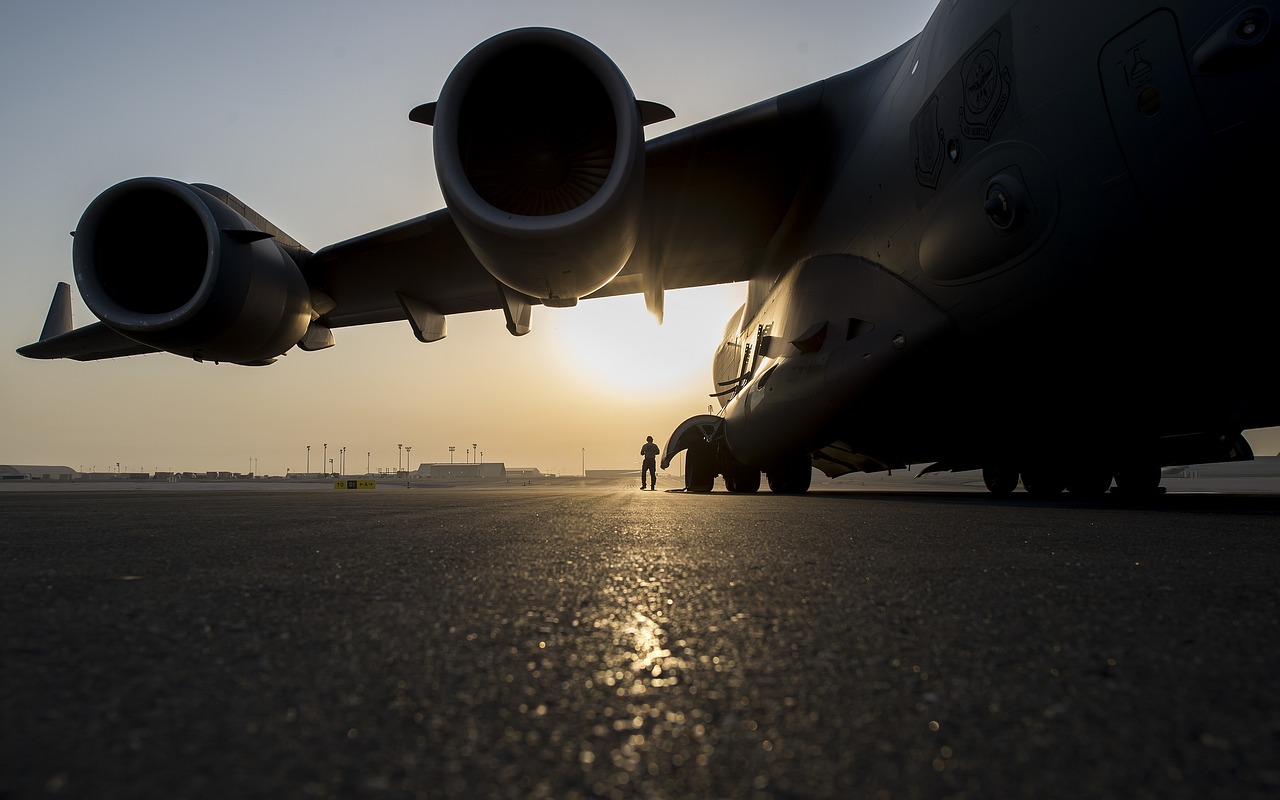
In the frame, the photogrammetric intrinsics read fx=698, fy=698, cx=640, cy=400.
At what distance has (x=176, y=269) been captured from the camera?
539cm

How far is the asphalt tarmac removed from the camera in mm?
443

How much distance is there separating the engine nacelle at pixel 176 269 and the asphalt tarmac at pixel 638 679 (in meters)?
4.33

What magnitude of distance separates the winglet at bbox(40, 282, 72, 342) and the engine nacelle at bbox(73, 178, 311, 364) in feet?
18.5

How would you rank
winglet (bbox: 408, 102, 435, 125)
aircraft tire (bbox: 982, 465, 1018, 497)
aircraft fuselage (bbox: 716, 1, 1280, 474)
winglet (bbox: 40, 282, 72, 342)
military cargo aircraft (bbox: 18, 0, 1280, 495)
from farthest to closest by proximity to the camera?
winglet (bbox: 40, 282, 72, 342), aircraft tire (bbox: 982, 465, 1018, 497), winglet (bbox: 408, 102, 435, 125), military cargo aircraft (bbox: 18, 0, 1280, 495), aircraft fuselage (bbox: 716, 1, 1280, 474)

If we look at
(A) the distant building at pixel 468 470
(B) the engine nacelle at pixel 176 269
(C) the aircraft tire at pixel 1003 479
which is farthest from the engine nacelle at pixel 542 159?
(A) the distant building at pixel 468 470

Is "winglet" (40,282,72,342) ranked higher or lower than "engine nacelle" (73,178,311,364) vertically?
higher

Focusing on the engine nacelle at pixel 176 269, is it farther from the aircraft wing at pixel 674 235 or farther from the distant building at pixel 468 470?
the distant building at pixel 468 470

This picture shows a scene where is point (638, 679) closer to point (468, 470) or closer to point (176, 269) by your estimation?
point (176, 269)

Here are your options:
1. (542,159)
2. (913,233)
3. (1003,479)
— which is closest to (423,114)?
(542,159)

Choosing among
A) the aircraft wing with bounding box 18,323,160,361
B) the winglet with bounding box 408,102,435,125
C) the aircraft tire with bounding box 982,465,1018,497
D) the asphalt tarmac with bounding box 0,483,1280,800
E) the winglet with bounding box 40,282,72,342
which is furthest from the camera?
the winglet with bounding box 40,282,72,342

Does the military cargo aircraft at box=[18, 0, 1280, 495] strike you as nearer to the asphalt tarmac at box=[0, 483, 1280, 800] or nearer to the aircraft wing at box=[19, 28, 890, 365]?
the aircraft wing at box=[19, 28, 890, 365]

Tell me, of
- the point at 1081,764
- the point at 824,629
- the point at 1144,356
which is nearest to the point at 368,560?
the point at 824,629

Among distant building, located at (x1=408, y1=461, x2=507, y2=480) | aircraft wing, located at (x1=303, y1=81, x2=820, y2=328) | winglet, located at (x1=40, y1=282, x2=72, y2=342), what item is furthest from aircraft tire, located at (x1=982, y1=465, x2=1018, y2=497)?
distant building, located at (x1=408, y1=461, x2=507, y2=480)

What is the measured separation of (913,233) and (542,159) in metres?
2.31
